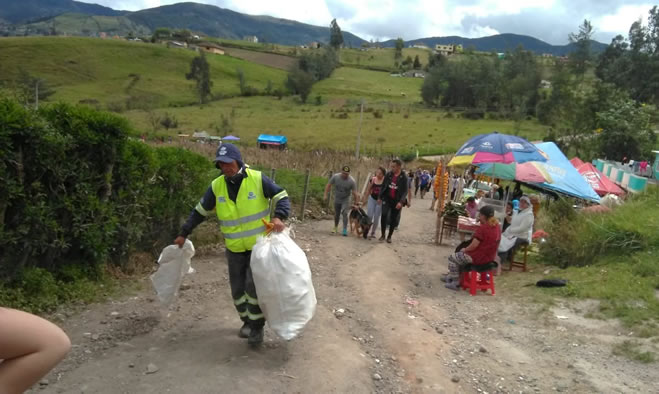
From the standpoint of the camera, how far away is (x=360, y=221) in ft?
36.0

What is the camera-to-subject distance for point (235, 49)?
5084 inches

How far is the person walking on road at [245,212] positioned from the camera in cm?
450

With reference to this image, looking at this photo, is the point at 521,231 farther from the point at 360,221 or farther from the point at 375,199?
the point at 360,221

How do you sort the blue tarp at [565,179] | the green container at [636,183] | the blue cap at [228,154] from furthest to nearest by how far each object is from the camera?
the green container at [636,183] < the blue tarp at [565,179] < the blue cap at [228,154]

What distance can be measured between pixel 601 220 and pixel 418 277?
13.6 feet

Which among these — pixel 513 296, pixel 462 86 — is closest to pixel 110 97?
pixel 462 86

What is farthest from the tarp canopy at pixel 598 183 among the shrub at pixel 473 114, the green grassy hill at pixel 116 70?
the green grassy hill at pixel 116 70

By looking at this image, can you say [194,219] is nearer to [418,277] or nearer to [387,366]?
[387,366]

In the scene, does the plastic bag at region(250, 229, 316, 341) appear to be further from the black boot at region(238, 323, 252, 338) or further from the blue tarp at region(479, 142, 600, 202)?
the blue tarp at region(479, 142, 600, 202)

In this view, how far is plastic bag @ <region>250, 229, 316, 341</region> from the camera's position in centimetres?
421

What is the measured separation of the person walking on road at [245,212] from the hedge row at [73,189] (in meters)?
1.87

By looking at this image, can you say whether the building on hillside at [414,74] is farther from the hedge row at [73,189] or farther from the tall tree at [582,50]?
the hedge row at [73,189]

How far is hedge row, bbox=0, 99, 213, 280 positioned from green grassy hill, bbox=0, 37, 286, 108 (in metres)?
64.3

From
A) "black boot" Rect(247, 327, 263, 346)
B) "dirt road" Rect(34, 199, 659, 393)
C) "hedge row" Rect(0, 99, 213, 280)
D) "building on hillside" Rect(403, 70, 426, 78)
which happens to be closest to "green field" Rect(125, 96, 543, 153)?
"hedge row" Rect(0, 99, 213, 280)
